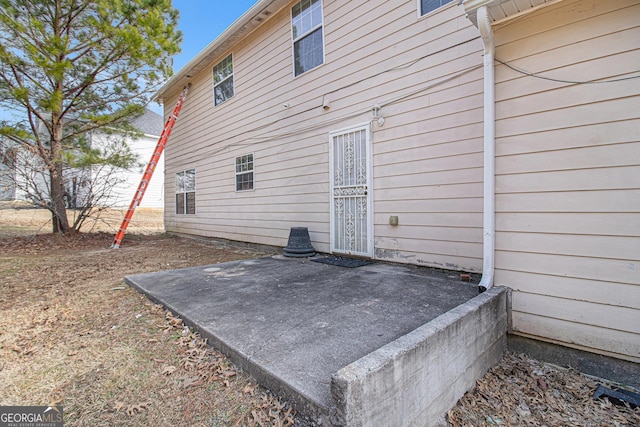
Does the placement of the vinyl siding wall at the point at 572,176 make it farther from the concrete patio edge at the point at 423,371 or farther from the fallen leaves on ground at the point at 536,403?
the concrete patio edge at the point at 423,371

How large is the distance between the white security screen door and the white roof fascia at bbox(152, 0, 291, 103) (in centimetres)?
309

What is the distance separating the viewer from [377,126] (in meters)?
4.14

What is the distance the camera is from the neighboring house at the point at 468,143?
2.23 meters

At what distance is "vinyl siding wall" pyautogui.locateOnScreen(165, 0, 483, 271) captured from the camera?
3320 mm

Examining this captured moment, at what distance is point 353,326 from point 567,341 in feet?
5.77

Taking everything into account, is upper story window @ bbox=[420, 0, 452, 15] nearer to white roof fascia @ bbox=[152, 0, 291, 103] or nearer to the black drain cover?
white roof fascia @ bbox=[152, 0, 291, 103]

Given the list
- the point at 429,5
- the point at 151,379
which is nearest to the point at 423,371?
the point at 151,379

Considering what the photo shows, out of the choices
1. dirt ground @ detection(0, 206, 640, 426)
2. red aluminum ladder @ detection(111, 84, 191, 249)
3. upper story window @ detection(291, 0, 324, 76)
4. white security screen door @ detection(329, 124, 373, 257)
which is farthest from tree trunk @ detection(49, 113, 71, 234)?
white security screen door @ detection(329, 124, 373, 257)

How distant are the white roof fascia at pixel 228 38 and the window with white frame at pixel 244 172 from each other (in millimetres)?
2688

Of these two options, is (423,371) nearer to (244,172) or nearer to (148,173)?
(244,172)

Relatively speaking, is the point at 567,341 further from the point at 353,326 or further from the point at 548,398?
the point at 353,326

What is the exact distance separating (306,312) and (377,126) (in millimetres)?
2826

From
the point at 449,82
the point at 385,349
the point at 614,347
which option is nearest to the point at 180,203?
the point at 449,82

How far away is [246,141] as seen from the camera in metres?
6.71
